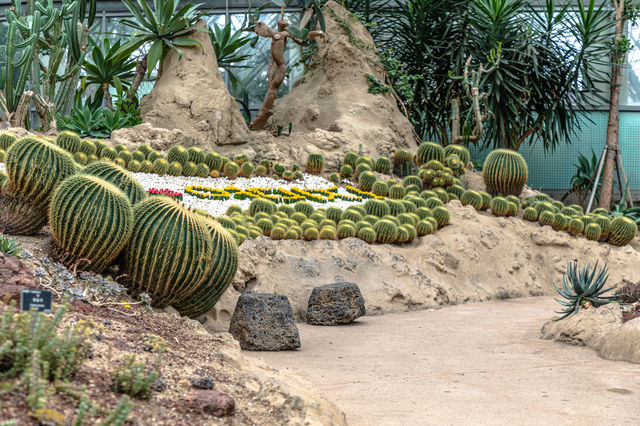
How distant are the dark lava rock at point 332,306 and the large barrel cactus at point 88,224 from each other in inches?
112

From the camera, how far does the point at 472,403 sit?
430 cm

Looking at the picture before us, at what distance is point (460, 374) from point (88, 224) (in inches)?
113

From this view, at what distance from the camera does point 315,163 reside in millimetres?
12789

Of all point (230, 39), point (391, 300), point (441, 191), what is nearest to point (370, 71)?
point (230, 39)

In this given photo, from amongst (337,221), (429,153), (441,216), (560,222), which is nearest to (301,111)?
(429,153)

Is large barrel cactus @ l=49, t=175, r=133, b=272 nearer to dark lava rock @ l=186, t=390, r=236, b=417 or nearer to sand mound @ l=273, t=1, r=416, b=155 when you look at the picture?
dark lava rock @ l=186, t=390, r=236, b=417

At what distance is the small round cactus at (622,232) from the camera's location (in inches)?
453

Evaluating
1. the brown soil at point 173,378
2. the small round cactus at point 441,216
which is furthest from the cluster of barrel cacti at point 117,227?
the small round cactus at point 441,216

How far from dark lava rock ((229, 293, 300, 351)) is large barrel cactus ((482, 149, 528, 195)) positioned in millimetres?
7551

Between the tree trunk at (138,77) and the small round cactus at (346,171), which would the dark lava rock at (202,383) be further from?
the tree trunk at (138,77)

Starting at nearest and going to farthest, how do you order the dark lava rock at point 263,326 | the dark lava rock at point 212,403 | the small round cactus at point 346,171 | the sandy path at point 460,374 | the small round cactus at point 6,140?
the dark lava rock at point 212,403 → the sandy path at point 460,374 → the dark lava rock at point 263,326 → the small round cactus at point 6,140 → the small round cactus at point 346,171

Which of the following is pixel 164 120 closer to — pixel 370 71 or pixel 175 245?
pixel 370 71

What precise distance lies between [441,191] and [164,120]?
5206 mm

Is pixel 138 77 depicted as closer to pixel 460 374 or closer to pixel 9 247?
pixel 9 247
